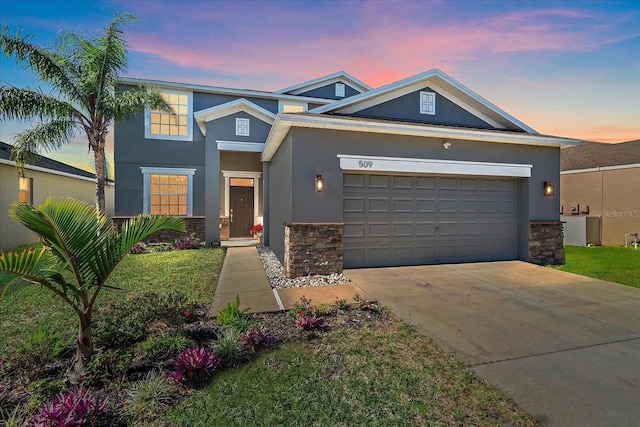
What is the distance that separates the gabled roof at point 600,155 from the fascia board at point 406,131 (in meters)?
9.77

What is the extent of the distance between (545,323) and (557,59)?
9.60 meters

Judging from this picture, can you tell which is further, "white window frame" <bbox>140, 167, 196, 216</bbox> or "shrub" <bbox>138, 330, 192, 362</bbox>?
"white window frame" <bbox>140, 167, 196, 216</bbox>

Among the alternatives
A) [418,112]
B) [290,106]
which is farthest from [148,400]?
[290,106]

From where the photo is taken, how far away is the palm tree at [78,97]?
9961mm

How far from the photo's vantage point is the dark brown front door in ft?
45.3

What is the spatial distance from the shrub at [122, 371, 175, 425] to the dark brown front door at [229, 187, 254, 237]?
37.2 feet

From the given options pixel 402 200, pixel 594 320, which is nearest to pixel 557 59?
pixel 402 200

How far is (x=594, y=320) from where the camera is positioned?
4.44m

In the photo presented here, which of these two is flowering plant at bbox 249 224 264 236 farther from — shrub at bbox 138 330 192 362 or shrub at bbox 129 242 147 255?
shrub at bbox 138 330 192 362

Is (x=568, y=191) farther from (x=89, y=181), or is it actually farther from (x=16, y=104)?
(x=89, y=181)

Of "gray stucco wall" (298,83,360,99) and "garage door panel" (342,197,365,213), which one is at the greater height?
"gray stucco wall" (298,83,360,99)

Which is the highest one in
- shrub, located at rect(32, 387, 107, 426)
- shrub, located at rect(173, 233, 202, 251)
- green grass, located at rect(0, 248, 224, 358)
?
shrub, located at rect(173, 233, 202, 251)

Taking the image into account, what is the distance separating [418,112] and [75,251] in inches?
350

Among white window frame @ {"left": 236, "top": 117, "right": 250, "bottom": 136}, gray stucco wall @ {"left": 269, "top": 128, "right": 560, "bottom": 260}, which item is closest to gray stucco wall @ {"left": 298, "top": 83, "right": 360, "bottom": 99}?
white window frame @ {"left": 236, "top": 117, "right": 250, "bottom": 136}
